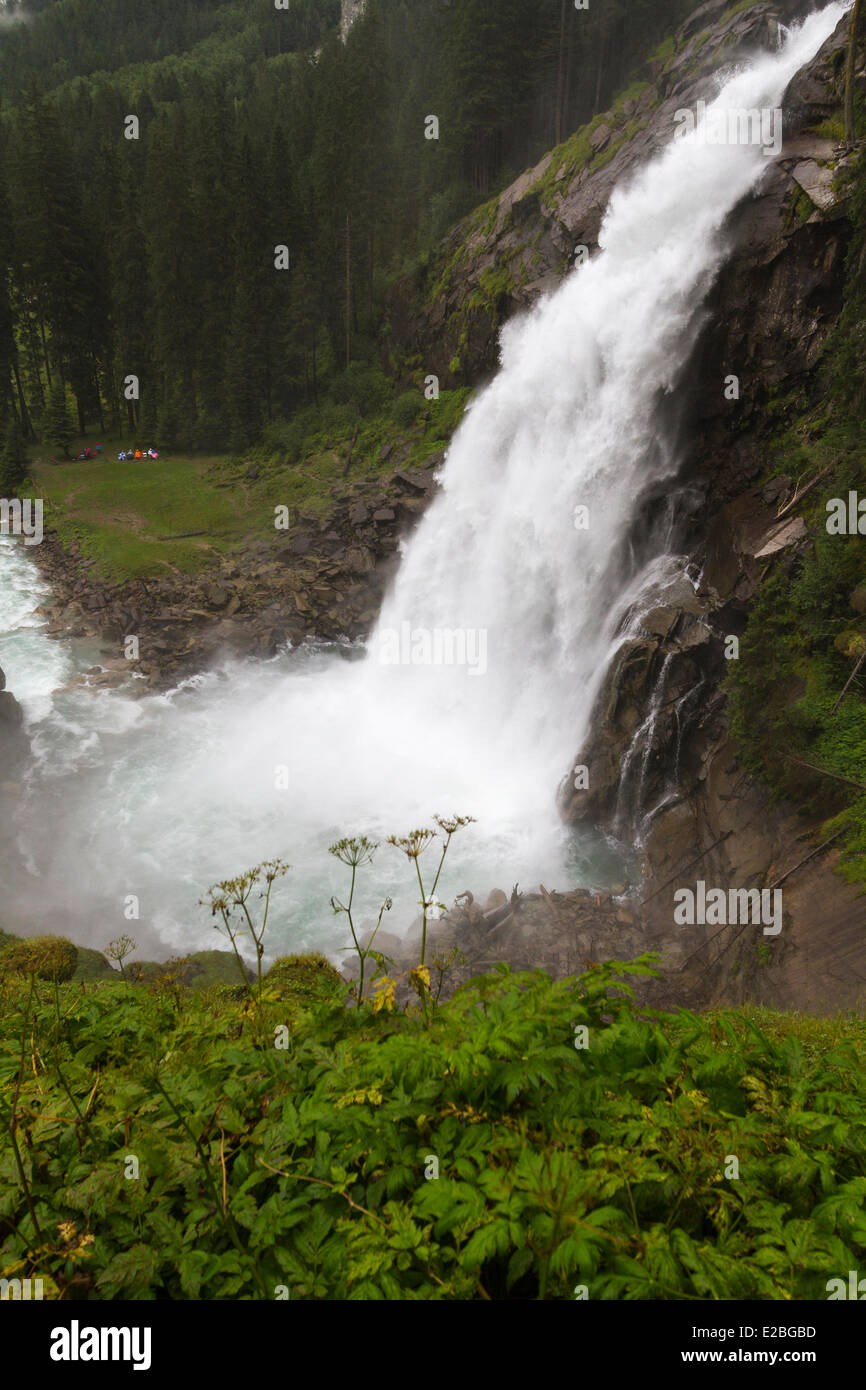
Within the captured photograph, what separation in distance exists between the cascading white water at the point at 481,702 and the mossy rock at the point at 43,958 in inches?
140

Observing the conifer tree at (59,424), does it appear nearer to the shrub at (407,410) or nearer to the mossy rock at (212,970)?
the shrub at (407,410)

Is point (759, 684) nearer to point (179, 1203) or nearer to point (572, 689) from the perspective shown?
point (572, 689)

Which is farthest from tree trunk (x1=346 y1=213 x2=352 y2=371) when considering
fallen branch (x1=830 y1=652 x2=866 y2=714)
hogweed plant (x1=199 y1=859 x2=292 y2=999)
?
fallen branch (x1=830 y1=652 x2=866 y2=714)

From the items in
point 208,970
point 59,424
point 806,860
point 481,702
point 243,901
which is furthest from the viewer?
point 59,424

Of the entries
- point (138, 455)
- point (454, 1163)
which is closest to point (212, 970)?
point (454, 1163)

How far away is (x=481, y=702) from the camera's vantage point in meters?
20.6

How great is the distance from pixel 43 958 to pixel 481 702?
13439 millimetres

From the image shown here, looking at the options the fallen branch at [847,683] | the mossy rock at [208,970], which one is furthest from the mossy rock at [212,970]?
the fallen branch at [847,683]

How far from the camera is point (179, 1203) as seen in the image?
114 inches

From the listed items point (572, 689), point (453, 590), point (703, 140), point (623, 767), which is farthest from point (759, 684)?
point (703, 140)

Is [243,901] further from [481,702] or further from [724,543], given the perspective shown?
[481,702]

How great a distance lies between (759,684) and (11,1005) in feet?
40.0

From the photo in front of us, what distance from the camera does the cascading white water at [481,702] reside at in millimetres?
15484

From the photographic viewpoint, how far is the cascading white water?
1548cm
